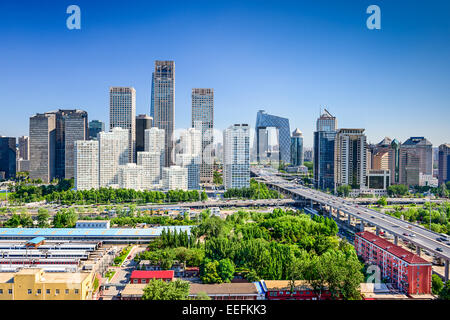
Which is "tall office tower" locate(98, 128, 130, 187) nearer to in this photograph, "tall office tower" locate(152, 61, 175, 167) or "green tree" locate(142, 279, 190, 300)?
"tall office tower" locate(152, 61, 175, 167)

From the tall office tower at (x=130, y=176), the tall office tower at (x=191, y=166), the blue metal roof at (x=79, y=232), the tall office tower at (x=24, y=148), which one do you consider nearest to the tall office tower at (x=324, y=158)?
the tall office tower at (x=191, y=166)

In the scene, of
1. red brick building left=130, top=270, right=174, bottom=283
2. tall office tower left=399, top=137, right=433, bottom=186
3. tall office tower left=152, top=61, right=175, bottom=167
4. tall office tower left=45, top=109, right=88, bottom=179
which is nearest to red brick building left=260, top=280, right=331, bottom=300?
red brick building left=130, top=270, right=174, bottom=283

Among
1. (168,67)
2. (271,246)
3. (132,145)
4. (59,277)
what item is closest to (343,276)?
(271,246)

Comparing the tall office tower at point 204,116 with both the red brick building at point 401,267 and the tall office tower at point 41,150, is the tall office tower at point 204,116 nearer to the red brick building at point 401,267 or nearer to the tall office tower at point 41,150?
the tall office tower at point 41,150

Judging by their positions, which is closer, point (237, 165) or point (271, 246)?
point (271, 246)

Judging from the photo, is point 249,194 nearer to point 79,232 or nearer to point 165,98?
point 79,232

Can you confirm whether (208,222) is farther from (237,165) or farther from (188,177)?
(188,177)

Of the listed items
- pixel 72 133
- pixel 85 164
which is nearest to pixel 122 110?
pixel 72 133
